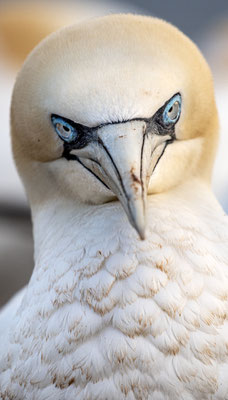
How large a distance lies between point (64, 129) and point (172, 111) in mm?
237

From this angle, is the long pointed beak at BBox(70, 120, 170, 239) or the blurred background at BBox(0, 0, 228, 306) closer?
the long pointed beak at BBox(70, 120, 170, 239)

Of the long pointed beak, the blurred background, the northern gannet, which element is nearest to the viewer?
the long pointed beak

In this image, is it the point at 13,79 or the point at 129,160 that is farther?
the point at 13,79

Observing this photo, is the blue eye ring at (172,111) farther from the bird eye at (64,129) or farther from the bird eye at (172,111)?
the bird eye at (64,129)

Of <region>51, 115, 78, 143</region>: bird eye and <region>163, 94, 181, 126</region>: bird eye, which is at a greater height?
<region>163, 94, 181, 126</region>: bird eye

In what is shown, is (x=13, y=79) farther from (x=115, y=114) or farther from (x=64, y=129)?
(x=115, y=114)

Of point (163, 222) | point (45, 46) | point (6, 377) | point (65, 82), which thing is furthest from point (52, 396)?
point (45, 46)

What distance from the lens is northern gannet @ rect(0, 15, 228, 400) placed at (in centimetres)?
132

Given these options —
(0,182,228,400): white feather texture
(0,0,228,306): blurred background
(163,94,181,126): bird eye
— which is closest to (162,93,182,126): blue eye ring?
(163,94,181,126): bird eye

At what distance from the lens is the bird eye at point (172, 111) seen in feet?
4.50

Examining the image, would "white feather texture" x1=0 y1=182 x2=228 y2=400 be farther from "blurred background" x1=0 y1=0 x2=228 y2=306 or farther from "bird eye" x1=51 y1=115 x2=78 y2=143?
"blurred background" x1=0 y1=0 x2=228 y2=306

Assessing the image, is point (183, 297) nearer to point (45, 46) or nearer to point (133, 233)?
point (133, 233)

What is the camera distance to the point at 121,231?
4.72 ft

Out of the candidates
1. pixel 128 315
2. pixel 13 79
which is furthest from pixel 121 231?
pixel 13 79
